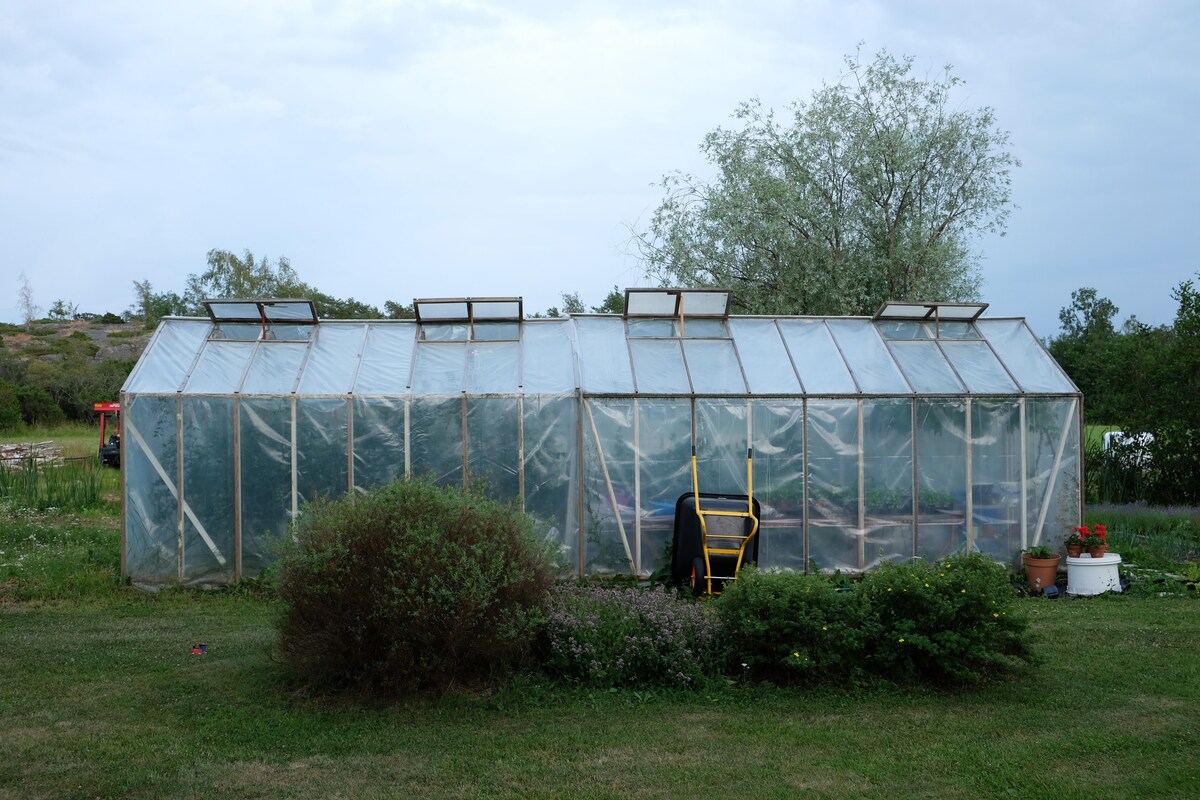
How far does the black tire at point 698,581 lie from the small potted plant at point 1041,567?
3779 mm

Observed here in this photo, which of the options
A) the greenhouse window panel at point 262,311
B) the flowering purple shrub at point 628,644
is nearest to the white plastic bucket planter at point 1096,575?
the flowering purple shrub at point 628,644

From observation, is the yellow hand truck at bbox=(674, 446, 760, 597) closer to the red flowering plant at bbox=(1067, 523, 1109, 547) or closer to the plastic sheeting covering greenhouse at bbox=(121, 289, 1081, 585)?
the plastic sheeting covering greenhouse at bbox=(121, 289, 1081, 585)

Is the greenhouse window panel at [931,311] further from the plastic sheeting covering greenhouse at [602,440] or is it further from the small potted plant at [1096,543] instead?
the small potted plant at [1096,543]

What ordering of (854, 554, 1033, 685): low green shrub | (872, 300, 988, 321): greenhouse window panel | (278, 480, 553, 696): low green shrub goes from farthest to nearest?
1. (872, 300, 988, 321): greenhouse window panel
2. (854, 554, 1033, 685): low green shrub
3. (278, 480, 553, 696): low green shrub

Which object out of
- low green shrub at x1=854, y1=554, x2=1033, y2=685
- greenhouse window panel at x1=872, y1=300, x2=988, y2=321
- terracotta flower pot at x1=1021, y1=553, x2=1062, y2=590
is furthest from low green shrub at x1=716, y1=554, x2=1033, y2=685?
greenhouse window panel at x1=872, y1=300, x2=988, y2=321

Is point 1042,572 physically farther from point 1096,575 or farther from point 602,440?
point 602,440

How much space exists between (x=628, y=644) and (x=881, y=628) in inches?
65.5

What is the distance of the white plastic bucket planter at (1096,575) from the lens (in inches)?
391

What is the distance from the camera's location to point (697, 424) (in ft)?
33.6

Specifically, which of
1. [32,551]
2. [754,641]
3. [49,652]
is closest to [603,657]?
[754,641]

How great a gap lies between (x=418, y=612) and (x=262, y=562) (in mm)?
5018

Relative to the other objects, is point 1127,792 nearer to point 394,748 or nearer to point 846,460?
point 394,748

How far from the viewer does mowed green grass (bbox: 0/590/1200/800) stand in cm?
455

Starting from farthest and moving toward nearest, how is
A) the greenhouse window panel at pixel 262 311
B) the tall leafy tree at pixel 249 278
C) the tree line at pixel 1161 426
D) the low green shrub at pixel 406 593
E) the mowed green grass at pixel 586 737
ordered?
the tall leafy tree at pixel 249 278 → the tree line at pixel 1161 426 → the greenhouse window panel at pixel 262 311 → the low green shrub at pixel 406 593 → the mowed green grass at pixel 586 737
